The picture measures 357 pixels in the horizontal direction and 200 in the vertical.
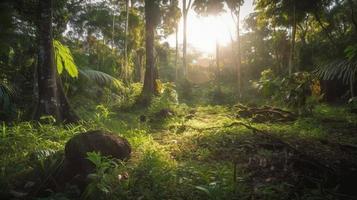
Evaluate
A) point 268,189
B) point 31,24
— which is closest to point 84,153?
point 268,189

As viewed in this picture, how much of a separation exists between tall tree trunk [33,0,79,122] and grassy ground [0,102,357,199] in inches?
24.4

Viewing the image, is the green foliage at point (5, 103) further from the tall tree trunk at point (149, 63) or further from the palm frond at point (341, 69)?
the palm frond at point (341, 69)

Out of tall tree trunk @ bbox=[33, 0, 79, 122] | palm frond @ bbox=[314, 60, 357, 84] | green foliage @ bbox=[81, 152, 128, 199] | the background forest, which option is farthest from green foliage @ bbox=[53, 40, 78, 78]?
palm frond @ bbox=[314, 60, 357, 84]

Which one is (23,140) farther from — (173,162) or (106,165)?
(173,162)

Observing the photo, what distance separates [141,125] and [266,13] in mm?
10676

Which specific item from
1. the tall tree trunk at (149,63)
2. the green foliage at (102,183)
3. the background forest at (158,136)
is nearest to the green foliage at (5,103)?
the background forest at (158,136)

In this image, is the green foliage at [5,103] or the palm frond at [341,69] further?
the palm frond at [341,69]

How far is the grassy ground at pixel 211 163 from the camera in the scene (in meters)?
3.87

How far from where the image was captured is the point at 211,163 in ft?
17.0

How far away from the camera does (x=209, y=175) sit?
4434 mm

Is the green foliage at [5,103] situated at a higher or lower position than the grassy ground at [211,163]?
higher

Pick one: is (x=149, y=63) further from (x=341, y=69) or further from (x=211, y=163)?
(x=211, y=163)

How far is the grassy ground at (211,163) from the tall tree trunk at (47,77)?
0.62 metres

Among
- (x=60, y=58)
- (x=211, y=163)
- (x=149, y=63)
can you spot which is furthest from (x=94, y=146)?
(x=149, y=63)
